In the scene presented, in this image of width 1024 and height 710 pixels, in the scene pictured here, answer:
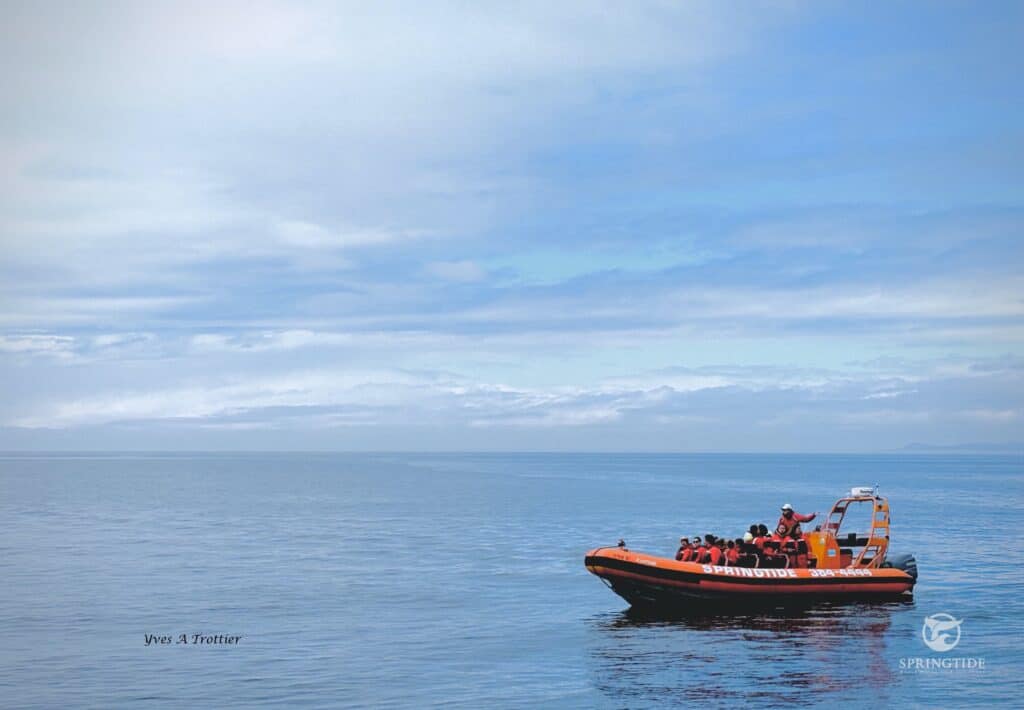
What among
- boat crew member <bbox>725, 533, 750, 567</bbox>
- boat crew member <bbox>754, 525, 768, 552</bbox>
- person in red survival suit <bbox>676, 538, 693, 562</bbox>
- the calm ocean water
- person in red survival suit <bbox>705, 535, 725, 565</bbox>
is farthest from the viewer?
boat crew member <bbox>754, 525, 768, 552</bbox>

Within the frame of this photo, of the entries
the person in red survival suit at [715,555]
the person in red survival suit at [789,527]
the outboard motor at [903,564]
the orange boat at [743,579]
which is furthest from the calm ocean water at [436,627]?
the person in red survival suit at [789,527]

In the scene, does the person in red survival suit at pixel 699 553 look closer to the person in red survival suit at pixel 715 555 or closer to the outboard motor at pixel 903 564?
the person in red survival suit at pixel 715 555

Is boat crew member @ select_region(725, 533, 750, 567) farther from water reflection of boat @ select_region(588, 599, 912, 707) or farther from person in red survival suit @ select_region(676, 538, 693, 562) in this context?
water reflection of boat @ select_region(588, 599, 912, 707)

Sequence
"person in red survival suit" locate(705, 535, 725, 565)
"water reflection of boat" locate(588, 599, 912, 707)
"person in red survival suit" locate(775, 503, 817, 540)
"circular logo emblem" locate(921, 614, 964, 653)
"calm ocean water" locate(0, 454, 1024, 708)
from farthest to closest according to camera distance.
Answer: "person in red survival suit" locate(775, 503, 817, 540), "person in red survival suit" locate(705, 535, 725, 565), "circular logo emblem" locate(921, 614, 964, 653), "calm ocean water" locate(0, 454, 1024, 708), "water reflection of boat" locate(588, 599, 912, 707)

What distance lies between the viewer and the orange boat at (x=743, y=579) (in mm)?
36062

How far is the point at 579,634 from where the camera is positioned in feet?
113

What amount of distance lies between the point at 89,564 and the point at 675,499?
228 feet

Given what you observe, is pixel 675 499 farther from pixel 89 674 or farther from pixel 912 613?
pixel 89 674

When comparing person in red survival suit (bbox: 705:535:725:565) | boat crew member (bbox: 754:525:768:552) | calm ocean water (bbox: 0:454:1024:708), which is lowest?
calm ocean water (bbox: 0:454:1024:708)

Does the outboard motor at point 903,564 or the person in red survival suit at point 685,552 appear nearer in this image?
the person in red survival suit at point 685,552

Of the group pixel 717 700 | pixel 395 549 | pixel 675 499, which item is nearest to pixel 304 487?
pixel 675 499

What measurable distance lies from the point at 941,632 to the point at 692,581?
8147 mm

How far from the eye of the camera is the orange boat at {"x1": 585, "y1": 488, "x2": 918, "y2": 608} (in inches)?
1420

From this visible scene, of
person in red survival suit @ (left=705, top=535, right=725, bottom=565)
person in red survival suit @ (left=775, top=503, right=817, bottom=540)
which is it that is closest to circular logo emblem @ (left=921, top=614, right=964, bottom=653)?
person in red survival suit @ (left=775, top=503, right=817, bottom=540)
